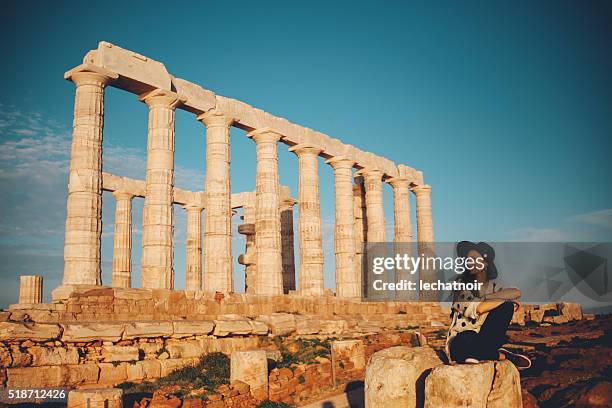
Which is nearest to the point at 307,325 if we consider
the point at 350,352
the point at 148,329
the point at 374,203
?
the point at 350,352

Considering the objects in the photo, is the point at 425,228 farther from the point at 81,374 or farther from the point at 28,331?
the point at 28,331

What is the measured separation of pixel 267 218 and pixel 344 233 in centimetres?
653

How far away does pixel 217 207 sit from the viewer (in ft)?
84.1

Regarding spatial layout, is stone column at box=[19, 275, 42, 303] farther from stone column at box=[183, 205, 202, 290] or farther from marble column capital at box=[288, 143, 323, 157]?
marble column capital at box=[288, 143, 323, 157]

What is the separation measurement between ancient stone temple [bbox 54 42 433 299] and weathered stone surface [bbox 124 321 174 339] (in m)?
4.86

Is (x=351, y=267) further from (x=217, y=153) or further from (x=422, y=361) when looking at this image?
(x=422, y=361)

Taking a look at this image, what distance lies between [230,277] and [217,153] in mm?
5618

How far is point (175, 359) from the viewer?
51.0 ft

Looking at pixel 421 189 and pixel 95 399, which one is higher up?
pixel 421 189

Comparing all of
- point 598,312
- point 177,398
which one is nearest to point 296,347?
point 177,398

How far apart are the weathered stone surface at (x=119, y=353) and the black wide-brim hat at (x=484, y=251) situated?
10.0 m

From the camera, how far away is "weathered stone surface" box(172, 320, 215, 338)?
16109 millimetres

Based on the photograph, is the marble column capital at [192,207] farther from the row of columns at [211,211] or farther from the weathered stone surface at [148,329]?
the weathered stone surface at [148,329]

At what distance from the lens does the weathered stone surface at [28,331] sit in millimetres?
12977
